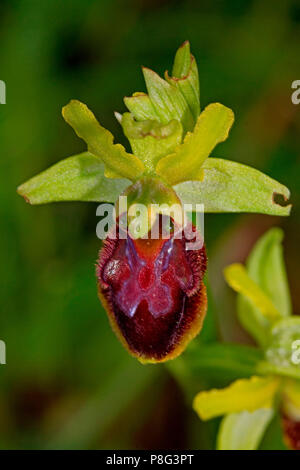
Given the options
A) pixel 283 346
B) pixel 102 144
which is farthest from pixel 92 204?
pixel 102 144

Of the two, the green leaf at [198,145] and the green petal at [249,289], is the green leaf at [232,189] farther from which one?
the green petal at [249,289]

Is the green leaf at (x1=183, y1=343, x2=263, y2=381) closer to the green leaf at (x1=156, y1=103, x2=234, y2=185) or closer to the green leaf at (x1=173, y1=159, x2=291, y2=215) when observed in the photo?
the green leaf at (x1=173, y1=159, x2=291, y2=215)

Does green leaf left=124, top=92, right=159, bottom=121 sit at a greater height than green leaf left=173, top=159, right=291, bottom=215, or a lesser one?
greater

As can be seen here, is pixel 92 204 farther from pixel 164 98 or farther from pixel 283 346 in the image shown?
pixel 164 98

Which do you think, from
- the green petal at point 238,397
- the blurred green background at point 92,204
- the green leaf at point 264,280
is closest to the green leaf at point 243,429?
the green petal at point 238,397

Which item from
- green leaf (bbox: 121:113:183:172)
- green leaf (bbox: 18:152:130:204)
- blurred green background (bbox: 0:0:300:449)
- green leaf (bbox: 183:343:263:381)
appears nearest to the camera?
green leaf (bbox: 121:113:183:172)

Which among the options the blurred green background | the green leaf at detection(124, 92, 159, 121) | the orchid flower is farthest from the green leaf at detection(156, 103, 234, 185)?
the blurred green background
